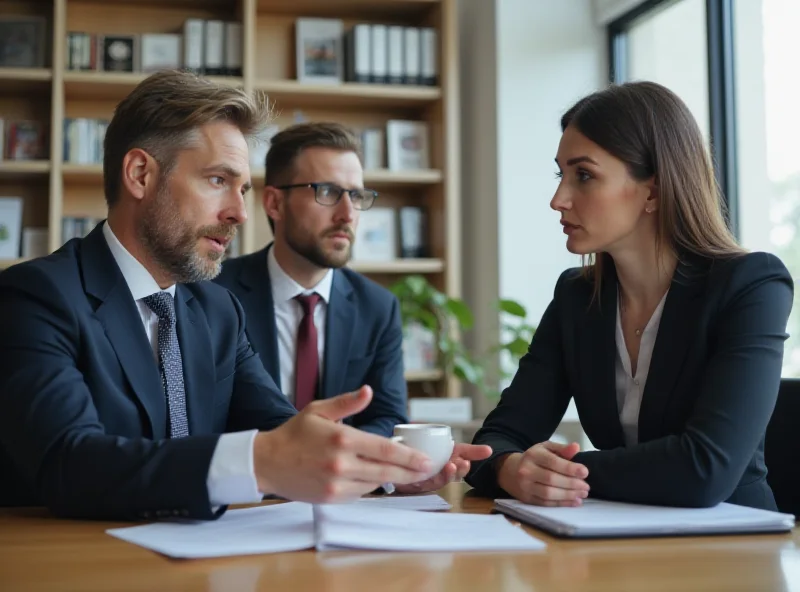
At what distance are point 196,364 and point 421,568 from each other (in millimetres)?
857

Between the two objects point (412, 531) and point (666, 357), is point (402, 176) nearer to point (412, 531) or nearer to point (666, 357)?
point (666, 357)

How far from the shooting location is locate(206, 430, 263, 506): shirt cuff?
3.88 feet

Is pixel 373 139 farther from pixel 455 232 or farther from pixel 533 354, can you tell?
pixel 533 354

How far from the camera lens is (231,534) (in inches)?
46.0

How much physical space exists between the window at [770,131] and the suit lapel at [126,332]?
254cm

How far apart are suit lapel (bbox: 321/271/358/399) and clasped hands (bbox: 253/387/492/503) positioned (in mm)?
1623

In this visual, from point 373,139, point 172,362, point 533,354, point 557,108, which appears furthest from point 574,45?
point 172,362

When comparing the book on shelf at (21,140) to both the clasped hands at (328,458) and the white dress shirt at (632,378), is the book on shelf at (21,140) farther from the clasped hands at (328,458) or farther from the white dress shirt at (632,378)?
the clasped hands at (328,458)

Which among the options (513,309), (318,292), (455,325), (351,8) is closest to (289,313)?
(318,292)

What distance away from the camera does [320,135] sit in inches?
123

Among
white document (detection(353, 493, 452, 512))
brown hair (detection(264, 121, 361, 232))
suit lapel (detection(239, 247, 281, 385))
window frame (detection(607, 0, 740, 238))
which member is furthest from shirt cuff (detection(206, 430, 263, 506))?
window frame (detection(607, 0, 740, 238))

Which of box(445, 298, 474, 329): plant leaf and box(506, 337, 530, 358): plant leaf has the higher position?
box(445, 298, 474, 329): plant leaf

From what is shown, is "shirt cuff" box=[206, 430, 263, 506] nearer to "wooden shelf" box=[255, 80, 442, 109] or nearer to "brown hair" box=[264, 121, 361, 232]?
"brown hair" box=[264, 121, 361, 232]

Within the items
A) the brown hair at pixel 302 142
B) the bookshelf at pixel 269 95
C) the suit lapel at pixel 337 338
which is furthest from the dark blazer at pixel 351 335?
the bookshelf at pixel 269 95
